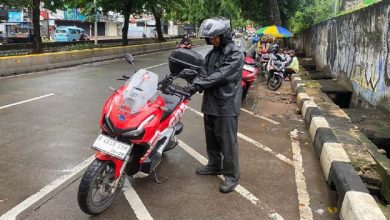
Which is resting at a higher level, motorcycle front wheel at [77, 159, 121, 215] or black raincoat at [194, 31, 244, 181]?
black raincoat at [194, 31, 244, 181]

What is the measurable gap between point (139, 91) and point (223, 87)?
1076 mm

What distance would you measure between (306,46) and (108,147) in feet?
70.0

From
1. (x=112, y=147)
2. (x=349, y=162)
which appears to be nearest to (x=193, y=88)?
(x=112, y=147)

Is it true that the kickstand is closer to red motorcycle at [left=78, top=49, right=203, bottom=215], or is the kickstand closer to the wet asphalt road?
the wet asphalt road

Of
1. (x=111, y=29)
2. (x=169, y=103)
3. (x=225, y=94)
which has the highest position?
(x=111, y=29)

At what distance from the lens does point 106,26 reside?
211 feet

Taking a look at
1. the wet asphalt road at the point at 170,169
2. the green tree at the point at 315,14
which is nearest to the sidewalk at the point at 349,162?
the wet asphalt road at the point at 170,169

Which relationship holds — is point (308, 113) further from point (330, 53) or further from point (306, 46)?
point (306, 46)

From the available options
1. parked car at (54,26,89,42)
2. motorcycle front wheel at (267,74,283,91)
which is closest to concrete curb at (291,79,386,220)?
motorcycle front wheel at (267,74,283,91)

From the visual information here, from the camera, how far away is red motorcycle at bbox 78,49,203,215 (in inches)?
148

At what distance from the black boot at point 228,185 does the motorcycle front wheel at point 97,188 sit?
119 centimetres

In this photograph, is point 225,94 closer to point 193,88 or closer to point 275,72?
point 193,88

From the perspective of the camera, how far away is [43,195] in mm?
4309

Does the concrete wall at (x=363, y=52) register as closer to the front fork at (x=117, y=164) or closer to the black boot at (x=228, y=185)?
the black boot at (x=228, y=185)
